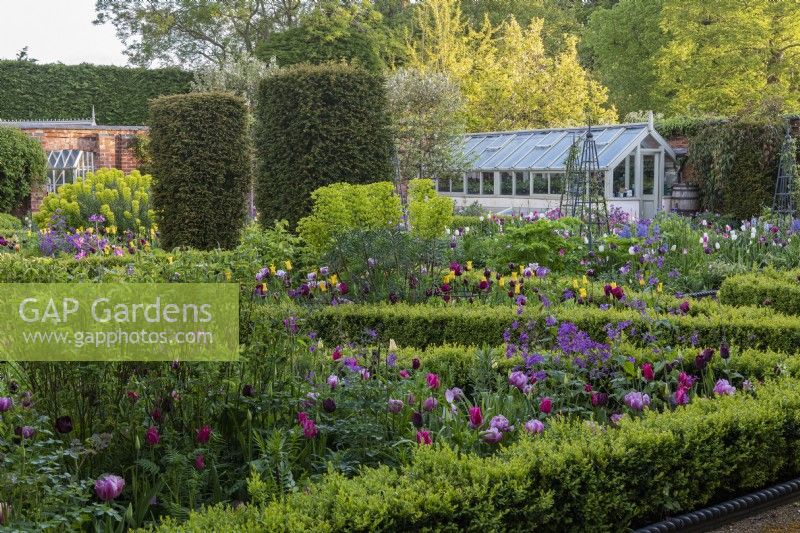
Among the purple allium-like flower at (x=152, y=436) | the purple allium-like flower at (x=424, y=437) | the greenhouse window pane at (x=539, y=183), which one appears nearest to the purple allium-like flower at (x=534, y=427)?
the purple allium-like flower at (x=424, y=437)

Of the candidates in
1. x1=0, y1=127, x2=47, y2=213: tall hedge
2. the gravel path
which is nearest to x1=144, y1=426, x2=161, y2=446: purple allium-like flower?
the gravel path

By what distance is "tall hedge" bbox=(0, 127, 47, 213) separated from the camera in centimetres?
1694

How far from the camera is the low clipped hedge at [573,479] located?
3176 millimetres

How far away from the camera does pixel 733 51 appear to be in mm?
25531

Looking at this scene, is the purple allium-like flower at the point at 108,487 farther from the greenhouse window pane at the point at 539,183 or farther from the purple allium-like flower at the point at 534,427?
the greenhouse window pane at the point at 539,183

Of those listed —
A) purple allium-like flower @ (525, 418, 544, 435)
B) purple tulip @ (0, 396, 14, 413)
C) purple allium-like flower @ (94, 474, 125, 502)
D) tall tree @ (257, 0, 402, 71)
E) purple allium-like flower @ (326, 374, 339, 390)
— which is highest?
tall tree @ (257, 0, 402, 71)

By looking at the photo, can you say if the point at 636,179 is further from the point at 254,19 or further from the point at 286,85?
the point at 254,19

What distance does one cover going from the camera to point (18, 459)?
3.27m

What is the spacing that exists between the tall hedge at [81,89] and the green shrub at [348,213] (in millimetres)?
19848

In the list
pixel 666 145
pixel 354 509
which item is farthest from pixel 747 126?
pixel 354 509

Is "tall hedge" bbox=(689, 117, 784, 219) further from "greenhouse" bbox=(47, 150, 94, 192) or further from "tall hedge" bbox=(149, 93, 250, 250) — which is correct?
"greenhouse" bbox=(47, 150, 94, 192)

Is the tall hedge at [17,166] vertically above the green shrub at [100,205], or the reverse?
the tall hedge at [17,166]

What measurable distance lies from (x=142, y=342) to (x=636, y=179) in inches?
671

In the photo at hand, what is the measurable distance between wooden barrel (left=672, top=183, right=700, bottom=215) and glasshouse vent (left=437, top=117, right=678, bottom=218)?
0.60m
